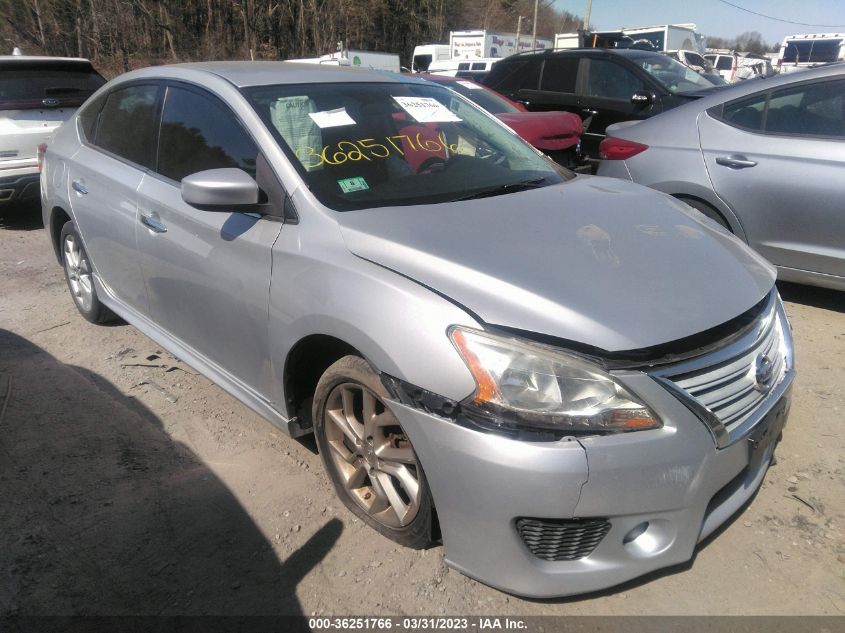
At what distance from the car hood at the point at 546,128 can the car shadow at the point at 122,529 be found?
4.20 metres

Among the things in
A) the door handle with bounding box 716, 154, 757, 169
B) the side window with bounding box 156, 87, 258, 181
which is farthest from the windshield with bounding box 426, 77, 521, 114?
the side window with bounding box 156, 87, 258, 181

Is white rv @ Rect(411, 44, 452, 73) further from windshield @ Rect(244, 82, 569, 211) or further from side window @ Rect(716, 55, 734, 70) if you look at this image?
windshield @ Rect(244, 82, 569, 211)

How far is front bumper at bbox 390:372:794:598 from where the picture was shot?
1.87 metres

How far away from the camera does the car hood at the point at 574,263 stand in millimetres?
1980

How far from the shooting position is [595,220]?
8.45ft

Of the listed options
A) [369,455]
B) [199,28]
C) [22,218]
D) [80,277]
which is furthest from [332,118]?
[199,28]

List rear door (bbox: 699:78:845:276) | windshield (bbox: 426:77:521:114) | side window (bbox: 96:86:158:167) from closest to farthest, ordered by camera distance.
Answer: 1. side window (bbox: 96:86:158:167)
2. rear door (bbox: 699:78:845:276)
3. windshield (bbox: 426:77:521:114)

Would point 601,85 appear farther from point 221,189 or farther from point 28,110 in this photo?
point 221,189

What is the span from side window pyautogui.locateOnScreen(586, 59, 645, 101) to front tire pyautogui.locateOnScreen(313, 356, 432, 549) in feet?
21.6

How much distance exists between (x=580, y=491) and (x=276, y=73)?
7.78 feet

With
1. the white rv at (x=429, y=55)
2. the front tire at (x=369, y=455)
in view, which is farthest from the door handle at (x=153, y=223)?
the white rv at (x=429, y=55)

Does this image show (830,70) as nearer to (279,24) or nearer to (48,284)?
(48,284)

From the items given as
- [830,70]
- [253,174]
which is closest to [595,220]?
[253,174]

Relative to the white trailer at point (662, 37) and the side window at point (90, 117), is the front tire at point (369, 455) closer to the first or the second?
the side window at point (90, 117)
